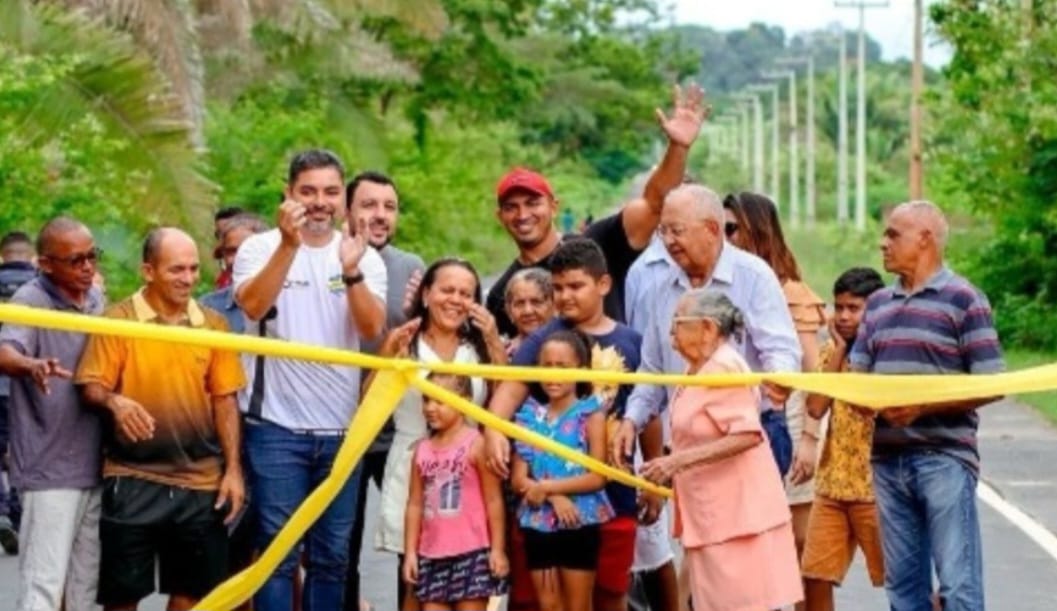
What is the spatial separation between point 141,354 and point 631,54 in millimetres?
66851

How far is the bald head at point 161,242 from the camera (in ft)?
31.8

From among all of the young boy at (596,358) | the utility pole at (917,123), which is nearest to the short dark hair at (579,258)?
the young boy at (596,358)

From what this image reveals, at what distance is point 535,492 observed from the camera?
381 inches

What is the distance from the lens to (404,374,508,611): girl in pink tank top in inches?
383

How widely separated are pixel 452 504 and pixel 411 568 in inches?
10.3

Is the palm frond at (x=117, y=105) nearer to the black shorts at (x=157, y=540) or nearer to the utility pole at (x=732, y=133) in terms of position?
the black shorts at (x=157, y=540)

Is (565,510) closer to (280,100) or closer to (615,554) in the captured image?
(615,554)

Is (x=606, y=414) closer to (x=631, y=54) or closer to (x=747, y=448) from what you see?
(x=747, y=448)

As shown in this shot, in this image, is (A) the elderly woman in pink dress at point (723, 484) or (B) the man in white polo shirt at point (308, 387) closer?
(A) the elderly woman in pink dress at point (723, 484)

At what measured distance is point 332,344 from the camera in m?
10.2

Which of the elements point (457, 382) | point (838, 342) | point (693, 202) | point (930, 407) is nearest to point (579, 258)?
→ point (693, 202)

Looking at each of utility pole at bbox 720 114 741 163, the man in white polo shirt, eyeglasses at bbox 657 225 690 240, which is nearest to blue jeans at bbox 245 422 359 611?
the man in white polo shirt

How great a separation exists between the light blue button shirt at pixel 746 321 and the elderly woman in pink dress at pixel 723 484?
1.98 feet

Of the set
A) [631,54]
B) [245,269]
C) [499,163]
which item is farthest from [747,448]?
[631,54]
